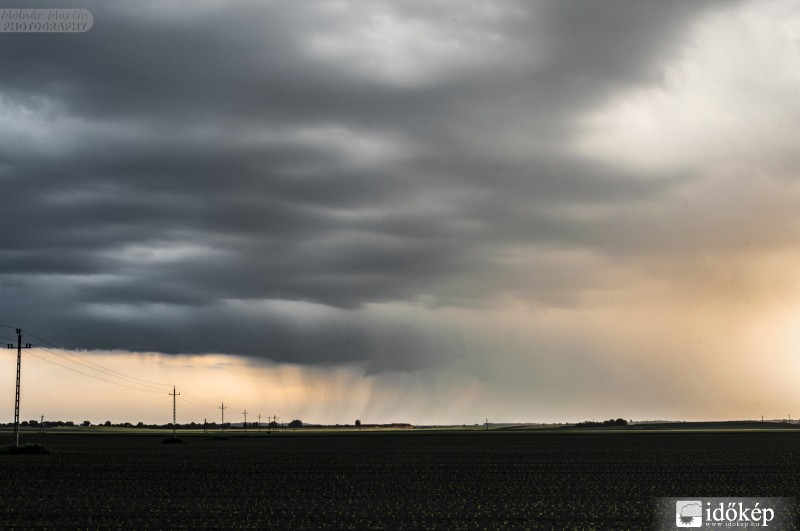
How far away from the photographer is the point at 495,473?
67500 millimetres

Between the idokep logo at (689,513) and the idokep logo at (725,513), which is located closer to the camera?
the idokep logo at (725,513)

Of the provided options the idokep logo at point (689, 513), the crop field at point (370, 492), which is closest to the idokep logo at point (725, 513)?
the idokep logo at point (689, 513)

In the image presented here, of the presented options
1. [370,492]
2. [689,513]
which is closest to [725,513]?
[689,513]

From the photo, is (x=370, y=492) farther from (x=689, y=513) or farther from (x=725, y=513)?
(x=725, y=513)

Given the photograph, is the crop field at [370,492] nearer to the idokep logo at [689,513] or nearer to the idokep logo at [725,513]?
the idokep logo at [725,513]

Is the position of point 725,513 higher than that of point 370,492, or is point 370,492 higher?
point 725,513

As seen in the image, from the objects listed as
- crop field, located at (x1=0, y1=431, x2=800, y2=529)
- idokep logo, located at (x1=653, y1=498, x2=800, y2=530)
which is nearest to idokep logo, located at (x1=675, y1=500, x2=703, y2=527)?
idokep logo, located at (x1=653, y1=498, x2=800, y2=530)

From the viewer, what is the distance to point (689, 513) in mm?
41344

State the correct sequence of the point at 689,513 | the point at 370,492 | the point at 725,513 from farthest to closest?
the point at 370,492 → the point at 689,513 → the point at 725,513

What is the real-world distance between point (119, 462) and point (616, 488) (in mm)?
56483

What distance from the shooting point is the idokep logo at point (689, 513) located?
37.0 meters

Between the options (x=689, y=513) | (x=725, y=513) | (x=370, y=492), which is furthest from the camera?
(x=370, y=492)

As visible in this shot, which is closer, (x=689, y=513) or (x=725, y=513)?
(x=725, y=513)

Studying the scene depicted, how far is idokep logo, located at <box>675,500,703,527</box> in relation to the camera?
3703 cm
